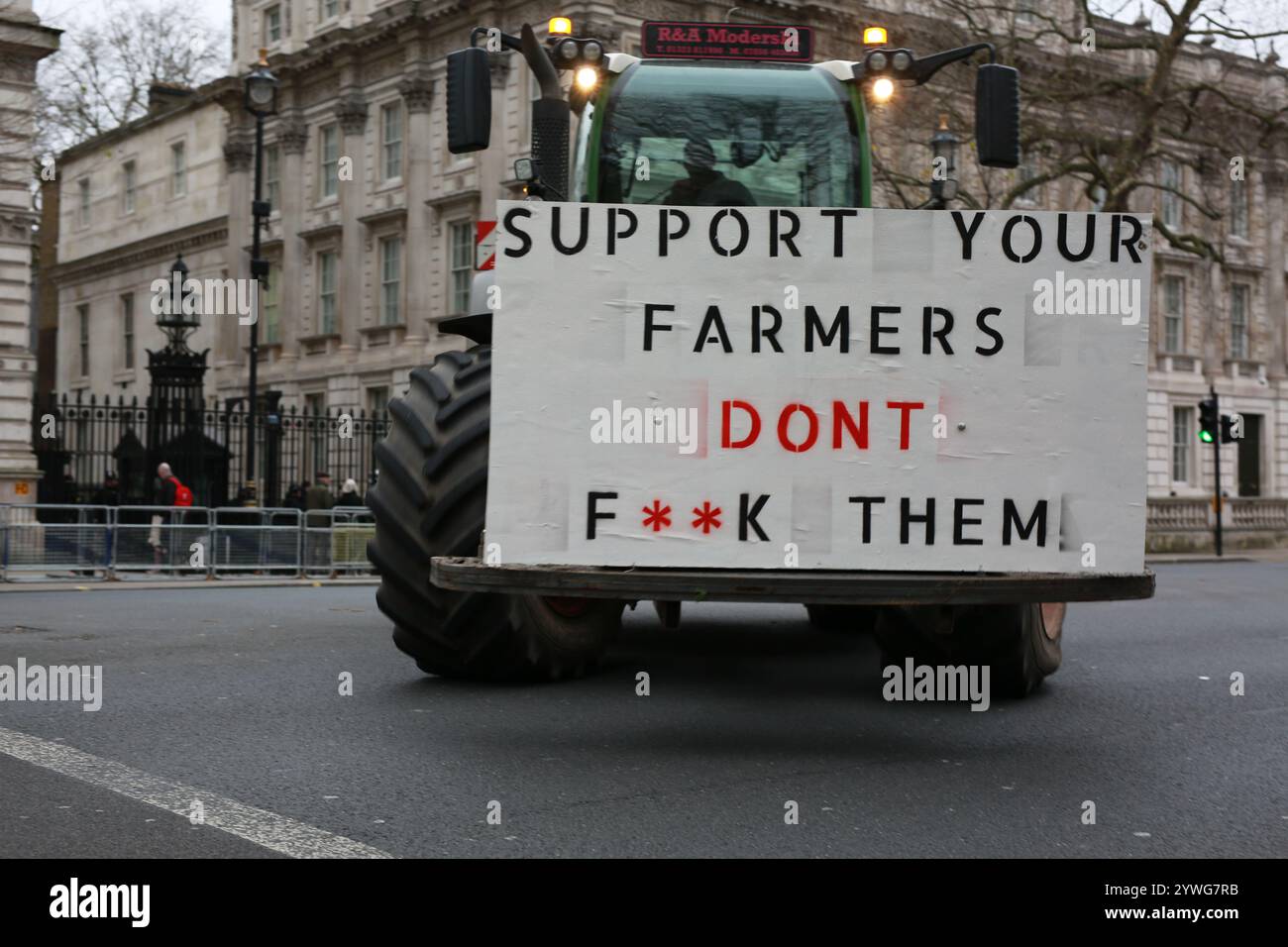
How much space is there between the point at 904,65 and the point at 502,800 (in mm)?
5067

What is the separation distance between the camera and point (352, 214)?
158ft

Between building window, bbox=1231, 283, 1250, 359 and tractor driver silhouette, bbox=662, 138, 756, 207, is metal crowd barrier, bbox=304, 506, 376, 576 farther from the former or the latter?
building window, bbox=1231, 283, 1250, 359

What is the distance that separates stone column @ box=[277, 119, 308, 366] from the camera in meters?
50.5

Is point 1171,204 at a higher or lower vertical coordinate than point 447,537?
higher

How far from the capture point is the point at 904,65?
9.01 metres

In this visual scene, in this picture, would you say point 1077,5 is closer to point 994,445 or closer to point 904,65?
point 904,65

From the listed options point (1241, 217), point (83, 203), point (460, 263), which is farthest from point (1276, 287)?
point (83, 203)

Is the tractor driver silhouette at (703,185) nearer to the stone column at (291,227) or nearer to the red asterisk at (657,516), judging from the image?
the red asterisk at (657,516)

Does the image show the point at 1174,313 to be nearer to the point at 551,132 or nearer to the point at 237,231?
the point at 237,231

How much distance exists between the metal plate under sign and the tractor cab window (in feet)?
0.46

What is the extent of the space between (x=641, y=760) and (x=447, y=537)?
4.68 feet

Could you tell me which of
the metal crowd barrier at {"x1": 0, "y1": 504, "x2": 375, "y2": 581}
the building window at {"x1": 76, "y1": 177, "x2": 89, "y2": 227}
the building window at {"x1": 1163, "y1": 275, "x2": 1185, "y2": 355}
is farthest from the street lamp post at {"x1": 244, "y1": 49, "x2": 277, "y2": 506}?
the building window at {"x1": 76, "y1": 177, "x2": 89, "y2": 227}

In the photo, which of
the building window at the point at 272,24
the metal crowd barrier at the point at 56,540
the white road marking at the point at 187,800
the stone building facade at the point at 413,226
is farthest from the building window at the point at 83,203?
the white road marking at the point at 187,800

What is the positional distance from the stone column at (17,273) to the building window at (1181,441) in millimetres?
33383
